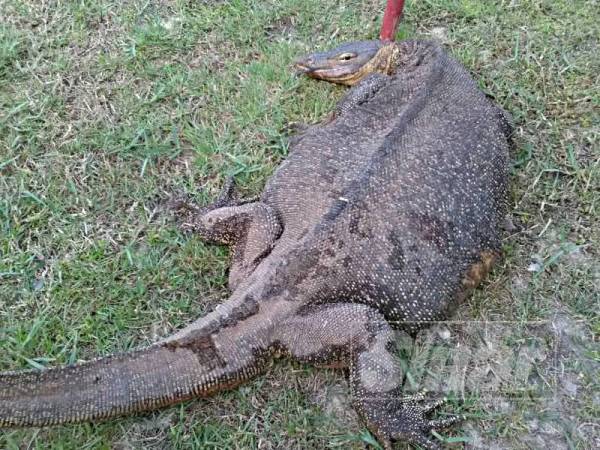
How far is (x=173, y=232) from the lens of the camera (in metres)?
4.70

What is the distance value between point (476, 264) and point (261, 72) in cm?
259

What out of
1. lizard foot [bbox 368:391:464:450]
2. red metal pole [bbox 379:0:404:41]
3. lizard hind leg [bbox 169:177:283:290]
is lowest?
lizard foot [bbox 368:391:464:450]

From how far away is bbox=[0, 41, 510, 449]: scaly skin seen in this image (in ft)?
12.0

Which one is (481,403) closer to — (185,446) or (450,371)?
(450,371)

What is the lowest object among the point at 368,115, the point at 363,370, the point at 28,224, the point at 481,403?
the point at 481,403

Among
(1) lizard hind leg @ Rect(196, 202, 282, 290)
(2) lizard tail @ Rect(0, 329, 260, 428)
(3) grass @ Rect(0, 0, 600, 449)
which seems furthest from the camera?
(1) lizard hind leg @ Rect(196, 202, 282, 290)

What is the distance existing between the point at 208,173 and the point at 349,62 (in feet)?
5.38

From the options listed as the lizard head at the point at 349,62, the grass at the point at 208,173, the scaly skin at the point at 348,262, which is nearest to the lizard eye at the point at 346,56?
the lizard head at the point at 349,62

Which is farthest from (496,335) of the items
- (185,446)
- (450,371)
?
(185,446)

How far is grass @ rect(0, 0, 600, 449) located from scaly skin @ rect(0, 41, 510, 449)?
0.26 meters

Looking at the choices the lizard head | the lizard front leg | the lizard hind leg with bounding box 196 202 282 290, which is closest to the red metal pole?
the lizard head

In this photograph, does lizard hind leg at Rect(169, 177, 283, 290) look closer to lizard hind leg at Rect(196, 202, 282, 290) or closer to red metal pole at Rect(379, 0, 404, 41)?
lizard hind leg at Rect(196, 202, 282, 290)

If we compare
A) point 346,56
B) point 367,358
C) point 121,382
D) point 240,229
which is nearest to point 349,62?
point 346,56

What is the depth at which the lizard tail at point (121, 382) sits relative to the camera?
342 cm
